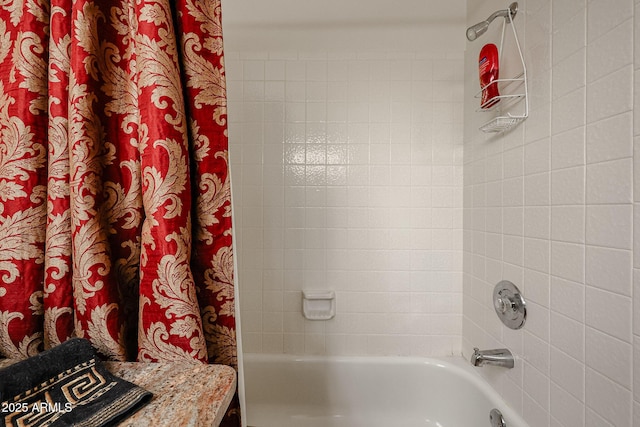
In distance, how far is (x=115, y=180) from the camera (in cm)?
67

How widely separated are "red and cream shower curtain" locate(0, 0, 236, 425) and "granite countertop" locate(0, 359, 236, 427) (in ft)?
0.11

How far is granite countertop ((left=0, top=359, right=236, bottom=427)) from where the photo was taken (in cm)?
46

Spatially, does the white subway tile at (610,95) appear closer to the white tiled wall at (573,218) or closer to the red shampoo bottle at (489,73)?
the white tiled wall at (573,218)

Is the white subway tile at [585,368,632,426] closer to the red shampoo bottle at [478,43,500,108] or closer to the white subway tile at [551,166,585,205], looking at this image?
the white subway tile at [551,166,585,205]

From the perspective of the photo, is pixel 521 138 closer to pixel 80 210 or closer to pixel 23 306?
pixel 80 210

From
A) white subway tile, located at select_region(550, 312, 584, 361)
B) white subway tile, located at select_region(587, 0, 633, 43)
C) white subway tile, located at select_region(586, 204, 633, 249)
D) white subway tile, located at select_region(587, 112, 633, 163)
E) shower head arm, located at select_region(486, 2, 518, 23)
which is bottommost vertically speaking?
white subway tile, located at select_region(550, 312, 584, 361)

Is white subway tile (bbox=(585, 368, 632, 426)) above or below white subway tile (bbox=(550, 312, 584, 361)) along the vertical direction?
below

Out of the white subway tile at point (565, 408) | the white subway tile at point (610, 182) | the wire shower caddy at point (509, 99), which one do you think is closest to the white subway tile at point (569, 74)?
the wire shower caddy at point (509, 99)

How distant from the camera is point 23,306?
2.04 ft

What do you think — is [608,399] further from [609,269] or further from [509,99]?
[509,99]

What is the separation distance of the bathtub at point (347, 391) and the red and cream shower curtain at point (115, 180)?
88cm

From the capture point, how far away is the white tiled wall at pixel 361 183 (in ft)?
4.73

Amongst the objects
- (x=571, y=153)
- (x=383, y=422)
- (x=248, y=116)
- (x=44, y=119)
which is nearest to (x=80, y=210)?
(x=44, y=119)

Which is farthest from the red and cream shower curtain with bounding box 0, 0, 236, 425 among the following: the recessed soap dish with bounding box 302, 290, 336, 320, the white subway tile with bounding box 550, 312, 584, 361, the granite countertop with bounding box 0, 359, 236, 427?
the white subway tile with bounding box 550, 312, 584, 361
